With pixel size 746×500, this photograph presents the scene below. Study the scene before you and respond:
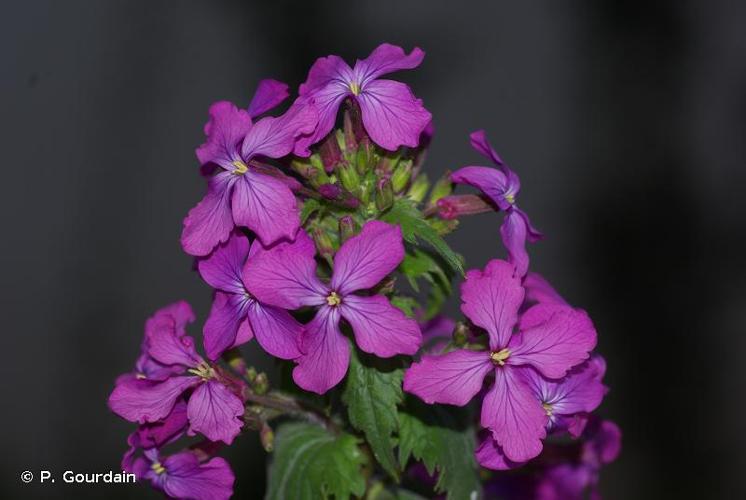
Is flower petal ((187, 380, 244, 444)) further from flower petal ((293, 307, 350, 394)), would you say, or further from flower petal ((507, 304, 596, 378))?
flower petal ((507, 304, 596, 378))

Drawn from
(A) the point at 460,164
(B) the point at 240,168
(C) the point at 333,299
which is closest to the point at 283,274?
(C) the point at 333,299

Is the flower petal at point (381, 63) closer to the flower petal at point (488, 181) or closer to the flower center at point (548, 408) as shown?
the flower petal at point (488, 181)

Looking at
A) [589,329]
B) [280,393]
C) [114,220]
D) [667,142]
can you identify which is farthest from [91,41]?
[589,329]

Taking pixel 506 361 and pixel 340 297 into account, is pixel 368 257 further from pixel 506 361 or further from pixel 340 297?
pixel 506 361

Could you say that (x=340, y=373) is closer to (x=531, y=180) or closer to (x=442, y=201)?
(x=442, y=201)

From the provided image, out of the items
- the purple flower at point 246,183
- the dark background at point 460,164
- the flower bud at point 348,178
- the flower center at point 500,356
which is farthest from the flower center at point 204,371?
the dark background at point 460,164

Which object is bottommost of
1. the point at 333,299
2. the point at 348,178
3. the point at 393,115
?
the point at 333,299
